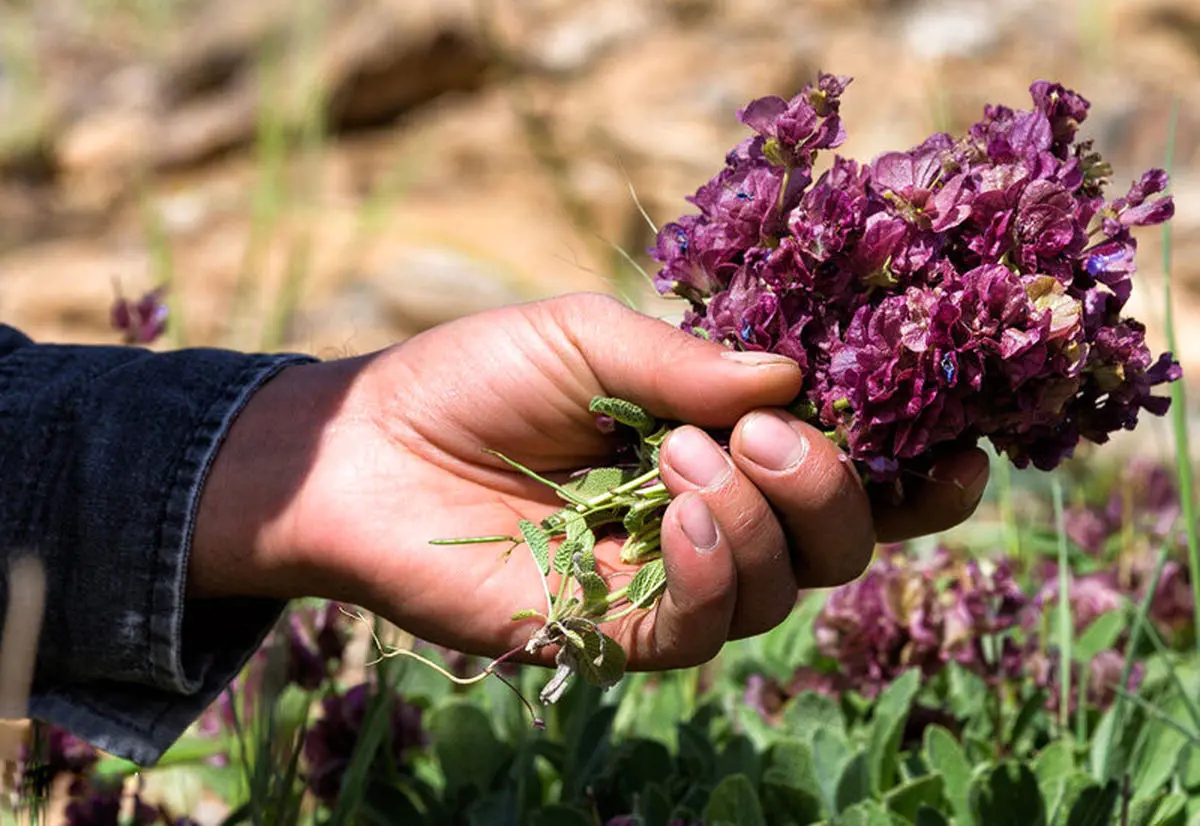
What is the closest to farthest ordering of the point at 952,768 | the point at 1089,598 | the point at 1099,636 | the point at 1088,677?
1. the point at 952,768
2. the point at 1088,677
3. the point at 1099,636
4. the point at 1089,598

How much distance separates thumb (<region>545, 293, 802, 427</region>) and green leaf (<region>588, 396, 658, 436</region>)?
1 centimetres

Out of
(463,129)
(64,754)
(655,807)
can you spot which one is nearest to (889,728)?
(655,807)

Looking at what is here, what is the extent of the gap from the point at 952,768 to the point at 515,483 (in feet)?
2.14

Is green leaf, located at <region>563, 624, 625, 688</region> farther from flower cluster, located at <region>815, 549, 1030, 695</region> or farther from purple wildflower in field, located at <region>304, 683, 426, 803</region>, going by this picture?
flower cluster, located at <region>815, 549, 1030, 695</region>

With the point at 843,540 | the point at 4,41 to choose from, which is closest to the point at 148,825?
the point at 843,540

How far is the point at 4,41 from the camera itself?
805cm

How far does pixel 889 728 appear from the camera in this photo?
1668 millimetres

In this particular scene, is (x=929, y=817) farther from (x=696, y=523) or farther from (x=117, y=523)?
(x=117, y=523)

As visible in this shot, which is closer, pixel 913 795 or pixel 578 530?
pixel 578 530

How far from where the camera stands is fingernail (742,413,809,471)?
1.19 metres

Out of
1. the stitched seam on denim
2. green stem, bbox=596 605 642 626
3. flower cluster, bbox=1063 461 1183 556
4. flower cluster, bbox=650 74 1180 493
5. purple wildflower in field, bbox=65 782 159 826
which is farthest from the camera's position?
flower cluster, bbox=1063 461 1183 556

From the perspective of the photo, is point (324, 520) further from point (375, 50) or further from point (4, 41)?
point (4, 41)

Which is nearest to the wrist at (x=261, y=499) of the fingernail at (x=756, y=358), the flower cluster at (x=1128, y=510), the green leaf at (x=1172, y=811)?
the fingernail at (x=756, y=358)

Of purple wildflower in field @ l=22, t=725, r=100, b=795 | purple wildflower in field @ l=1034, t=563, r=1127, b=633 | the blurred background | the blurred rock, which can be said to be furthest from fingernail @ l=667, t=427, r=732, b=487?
the blurred rock
